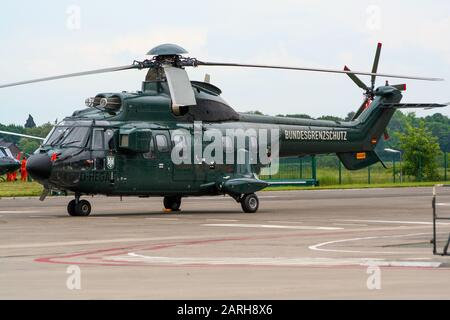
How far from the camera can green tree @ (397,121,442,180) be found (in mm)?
79125

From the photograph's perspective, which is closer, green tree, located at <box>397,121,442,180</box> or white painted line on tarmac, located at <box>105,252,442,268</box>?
white painted line on tarmac, located at <box>105,252,442,268</box>

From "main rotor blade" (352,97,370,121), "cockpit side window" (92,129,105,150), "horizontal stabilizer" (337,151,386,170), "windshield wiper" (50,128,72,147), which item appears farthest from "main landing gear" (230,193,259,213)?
"main rotor blade" (352,97,370,121)

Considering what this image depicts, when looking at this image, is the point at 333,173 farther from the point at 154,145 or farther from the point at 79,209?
the point at 79,209

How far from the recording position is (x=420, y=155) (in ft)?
262

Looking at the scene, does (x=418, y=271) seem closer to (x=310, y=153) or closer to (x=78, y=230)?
(x=78, y=230)

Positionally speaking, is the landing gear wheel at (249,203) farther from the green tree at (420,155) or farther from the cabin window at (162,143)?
the green tree at (420,155)

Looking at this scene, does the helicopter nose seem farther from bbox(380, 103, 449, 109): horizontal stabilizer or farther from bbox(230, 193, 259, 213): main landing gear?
bbox(380, 103, 449, 109): horizontal stabilizer

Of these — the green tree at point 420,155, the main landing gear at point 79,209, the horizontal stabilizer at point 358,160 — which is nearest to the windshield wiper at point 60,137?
the main landing gear at point 79,209

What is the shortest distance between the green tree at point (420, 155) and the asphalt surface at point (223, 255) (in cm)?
4537

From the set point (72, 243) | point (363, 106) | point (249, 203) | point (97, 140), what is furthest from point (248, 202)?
point (72, 243)

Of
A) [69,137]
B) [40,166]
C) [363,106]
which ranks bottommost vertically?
[40,166]

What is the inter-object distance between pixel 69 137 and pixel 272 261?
1580cm

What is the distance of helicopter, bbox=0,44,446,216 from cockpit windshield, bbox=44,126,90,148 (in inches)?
1.2
